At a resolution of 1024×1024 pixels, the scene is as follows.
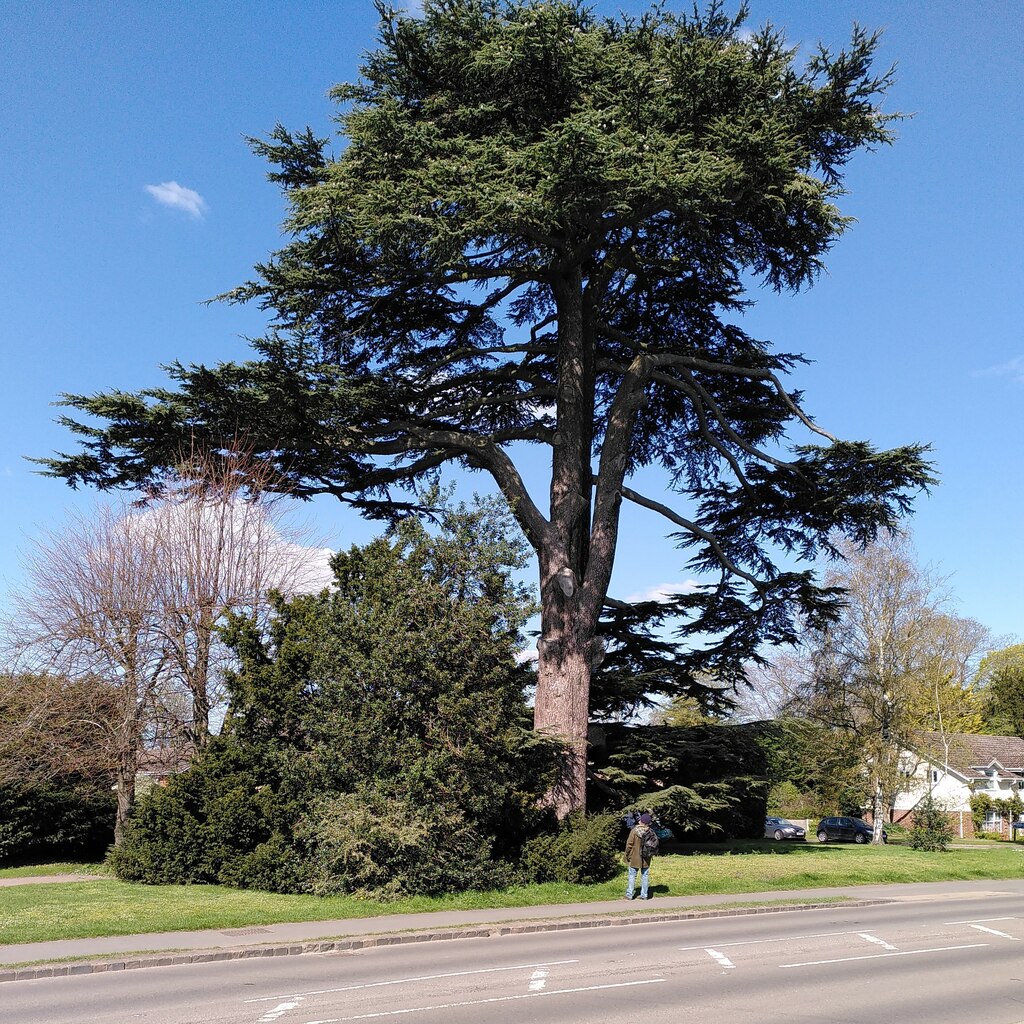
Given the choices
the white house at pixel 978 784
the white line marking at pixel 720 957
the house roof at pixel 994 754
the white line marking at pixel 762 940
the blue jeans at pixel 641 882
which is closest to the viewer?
the white line marking at pixel 720 957

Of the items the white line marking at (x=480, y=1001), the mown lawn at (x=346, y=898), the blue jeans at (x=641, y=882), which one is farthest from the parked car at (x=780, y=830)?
the white line marking at (x=480, y=1001)

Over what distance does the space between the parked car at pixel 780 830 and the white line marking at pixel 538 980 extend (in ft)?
115

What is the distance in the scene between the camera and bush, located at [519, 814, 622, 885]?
1905 centimetres

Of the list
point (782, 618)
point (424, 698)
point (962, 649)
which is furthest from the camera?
point (962, 649)

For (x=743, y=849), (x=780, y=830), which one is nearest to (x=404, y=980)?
(x=743, y=849)

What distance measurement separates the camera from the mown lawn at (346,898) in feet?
45.8

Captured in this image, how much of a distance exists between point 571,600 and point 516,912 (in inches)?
307

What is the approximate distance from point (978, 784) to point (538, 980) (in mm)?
58803

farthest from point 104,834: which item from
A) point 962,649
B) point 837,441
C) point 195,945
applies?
point 962,649

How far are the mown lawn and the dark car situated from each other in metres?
17.2

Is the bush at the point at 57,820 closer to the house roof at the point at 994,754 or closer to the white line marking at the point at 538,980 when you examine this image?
the white line marking at the point at 538,980

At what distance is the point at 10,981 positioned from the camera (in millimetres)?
10695

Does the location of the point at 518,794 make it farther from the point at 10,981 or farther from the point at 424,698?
the point at 10,981

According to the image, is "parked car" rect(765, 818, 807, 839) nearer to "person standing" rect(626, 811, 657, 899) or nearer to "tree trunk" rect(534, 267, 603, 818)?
"tree trunk" rect(534, 267, 603, 818)
